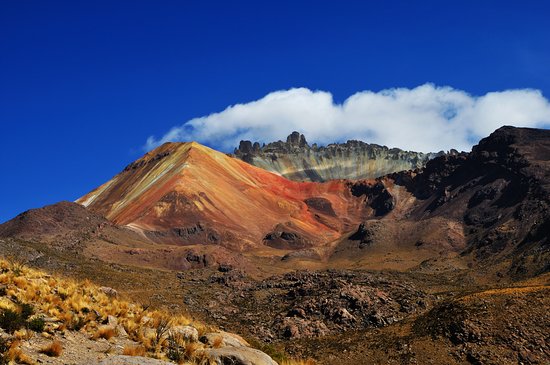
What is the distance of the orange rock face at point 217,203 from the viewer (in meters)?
125

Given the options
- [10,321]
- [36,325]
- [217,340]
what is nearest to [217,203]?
[217,340]

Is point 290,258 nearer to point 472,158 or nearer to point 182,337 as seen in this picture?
point 472,158

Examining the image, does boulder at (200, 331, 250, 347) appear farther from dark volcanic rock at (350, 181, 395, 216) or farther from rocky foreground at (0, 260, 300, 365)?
dark volcanic rock at (350, 181, 395, 216)

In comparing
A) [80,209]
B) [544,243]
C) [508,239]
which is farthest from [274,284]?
[80,209]

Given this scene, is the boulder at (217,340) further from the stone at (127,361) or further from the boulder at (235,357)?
the stone at (127,361)

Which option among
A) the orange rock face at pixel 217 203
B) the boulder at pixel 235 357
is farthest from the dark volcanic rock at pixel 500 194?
the boulder at pixel 235 357

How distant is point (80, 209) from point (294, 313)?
78594 mm

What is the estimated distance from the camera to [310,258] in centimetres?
11388

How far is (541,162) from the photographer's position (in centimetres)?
11694

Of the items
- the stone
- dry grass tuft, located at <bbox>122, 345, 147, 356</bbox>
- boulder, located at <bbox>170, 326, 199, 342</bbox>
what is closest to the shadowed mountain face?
boulder, located at <bbox>170, 326, 199, 342</bbox>

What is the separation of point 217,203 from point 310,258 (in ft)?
108

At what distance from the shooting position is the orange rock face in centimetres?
12481

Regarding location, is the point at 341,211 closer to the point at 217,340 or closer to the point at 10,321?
the point at 217,340

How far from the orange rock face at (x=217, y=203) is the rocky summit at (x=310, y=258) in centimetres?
55
